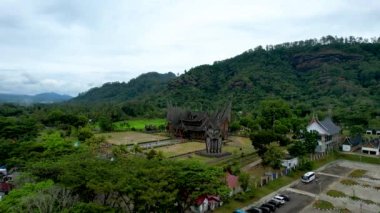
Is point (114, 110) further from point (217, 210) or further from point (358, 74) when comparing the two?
point (358, 74)

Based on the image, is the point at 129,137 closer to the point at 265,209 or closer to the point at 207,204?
the point at 207,204

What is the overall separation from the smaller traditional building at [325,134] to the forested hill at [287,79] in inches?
991

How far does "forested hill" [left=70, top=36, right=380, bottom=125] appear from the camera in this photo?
99375mm

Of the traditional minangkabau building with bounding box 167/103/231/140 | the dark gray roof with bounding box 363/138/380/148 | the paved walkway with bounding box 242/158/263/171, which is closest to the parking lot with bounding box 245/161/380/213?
the dark gray roof with bounding box 363/138/380/148

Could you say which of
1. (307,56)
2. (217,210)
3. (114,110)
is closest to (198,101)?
(114,110)

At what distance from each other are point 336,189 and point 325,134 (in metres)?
16.4

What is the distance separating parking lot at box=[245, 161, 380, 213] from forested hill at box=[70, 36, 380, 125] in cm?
3796

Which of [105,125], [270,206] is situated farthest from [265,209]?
[105,125]

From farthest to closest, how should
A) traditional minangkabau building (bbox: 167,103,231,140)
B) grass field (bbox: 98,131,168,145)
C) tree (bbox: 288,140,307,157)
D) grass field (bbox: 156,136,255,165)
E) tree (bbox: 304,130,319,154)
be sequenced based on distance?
1. grass field (bbox: 98,131,168,145)
2. traditional minangkabau building (bbox: 167,103,231,140)
3. grass field (bbox: 156,136,255,165)
4. tree (bbox: 304,130,319,154)
5. tree (bbox: 288,140,307,157)

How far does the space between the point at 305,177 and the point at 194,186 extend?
17.7 metres

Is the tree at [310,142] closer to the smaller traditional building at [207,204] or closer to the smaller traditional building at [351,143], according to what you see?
the smaller traditional building at [351,143]

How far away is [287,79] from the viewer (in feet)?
398

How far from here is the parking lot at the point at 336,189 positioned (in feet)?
91.6

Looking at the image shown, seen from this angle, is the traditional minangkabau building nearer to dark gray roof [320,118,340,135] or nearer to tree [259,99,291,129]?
tree [259,99,291,129]
